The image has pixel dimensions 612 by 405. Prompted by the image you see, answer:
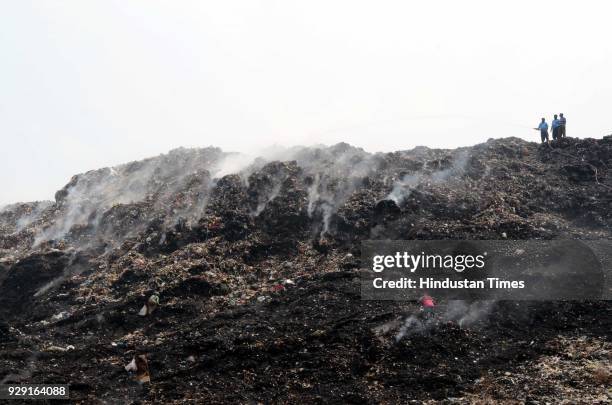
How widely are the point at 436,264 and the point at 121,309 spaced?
799 cm

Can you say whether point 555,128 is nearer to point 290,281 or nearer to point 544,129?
point 544,129

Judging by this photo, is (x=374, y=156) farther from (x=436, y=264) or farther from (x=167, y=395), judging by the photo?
(x=167, y=395)

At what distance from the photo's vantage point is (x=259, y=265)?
15109 mm

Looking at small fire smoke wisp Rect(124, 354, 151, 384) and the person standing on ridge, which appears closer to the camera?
small fire smoke wisp Rect(124, 354, 151, 384)

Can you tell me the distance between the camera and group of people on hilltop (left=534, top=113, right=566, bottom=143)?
20.1 meters

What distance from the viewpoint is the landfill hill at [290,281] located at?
9406 millimetres

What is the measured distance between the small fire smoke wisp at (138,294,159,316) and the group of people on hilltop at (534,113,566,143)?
15.6m

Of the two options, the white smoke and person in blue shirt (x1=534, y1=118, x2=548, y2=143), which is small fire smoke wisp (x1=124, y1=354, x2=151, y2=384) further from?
person in blue shirt (x1=534, y1=118, x2=548, y2=143)

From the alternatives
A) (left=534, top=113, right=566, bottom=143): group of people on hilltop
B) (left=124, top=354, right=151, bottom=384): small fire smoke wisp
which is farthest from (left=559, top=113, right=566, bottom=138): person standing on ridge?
(left=124, top=354, right=151, bottom=384): small fire smoke wisp

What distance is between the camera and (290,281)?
44.8ft

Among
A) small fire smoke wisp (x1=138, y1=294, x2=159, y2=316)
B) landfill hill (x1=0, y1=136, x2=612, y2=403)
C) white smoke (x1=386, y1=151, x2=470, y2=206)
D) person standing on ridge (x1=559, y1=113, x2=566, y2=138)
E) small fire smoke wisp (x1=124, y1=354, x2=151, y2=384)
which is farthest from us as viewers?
person standing on ridge (x1=559, y1=113, x2=566, y2=138)

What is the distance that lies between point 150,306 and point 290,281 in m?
3.54

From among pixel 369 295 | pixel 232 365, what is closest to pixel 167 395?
pixel 232 365

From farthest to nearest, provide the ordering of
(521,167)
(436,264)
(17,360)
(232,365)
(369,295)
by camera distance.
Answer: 1. (521,167)
2. (436,264)
3. (369,295)
4. (17,360)
5. (232,365)
